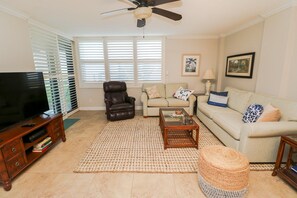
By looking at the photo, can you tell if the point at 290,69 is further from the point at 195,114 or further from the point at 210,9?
the point at 195,114

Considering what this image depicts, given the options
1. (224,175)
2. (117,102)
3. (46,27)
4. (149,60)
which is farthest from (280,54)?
(46,27)

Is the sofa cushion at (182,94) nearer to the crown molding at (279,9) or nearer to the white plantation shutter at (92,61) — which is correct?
the crown molding at (279,9)

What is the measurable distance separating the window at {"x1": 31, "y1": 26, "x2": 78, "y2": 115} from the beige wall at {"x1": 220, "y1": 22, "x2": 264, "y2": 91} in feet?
15.3

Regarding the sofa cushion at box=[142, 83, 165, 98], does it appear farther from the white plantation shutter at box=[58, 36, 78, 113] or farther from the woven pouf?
the woven pouf

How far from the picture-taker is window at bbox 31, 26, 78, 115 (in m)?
3.18

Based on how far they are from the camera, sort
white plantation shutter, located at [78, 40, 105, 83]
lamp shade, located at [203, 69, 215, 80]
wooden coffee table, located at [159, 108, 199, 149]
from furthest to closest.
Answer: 1. white plantation shutter, located at [78, 40, 105, 83]
2. lamp shade, located at [203, 69, 215, 80]
3. wooden coffee table, located at [159, 108, 199, 149]

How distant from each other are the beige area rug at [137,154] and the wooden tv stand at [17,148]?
690 millimetres

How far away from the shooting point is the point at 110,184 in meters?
1.80

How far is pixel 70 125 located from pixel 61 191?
223cm

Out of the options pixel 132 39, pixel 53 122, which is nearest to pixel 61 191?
pixel 53 122

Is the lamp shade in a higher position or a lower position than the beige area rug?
higher

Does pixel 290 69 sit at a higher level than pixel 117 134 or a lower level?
higher

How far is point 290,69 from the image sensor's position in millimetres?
2449

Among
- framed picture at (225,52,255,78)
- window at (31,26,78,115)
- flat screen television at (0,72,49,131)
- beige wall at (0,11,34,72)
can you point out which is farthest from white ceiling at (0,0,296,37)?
flat screen television at (0,72,49,131)
